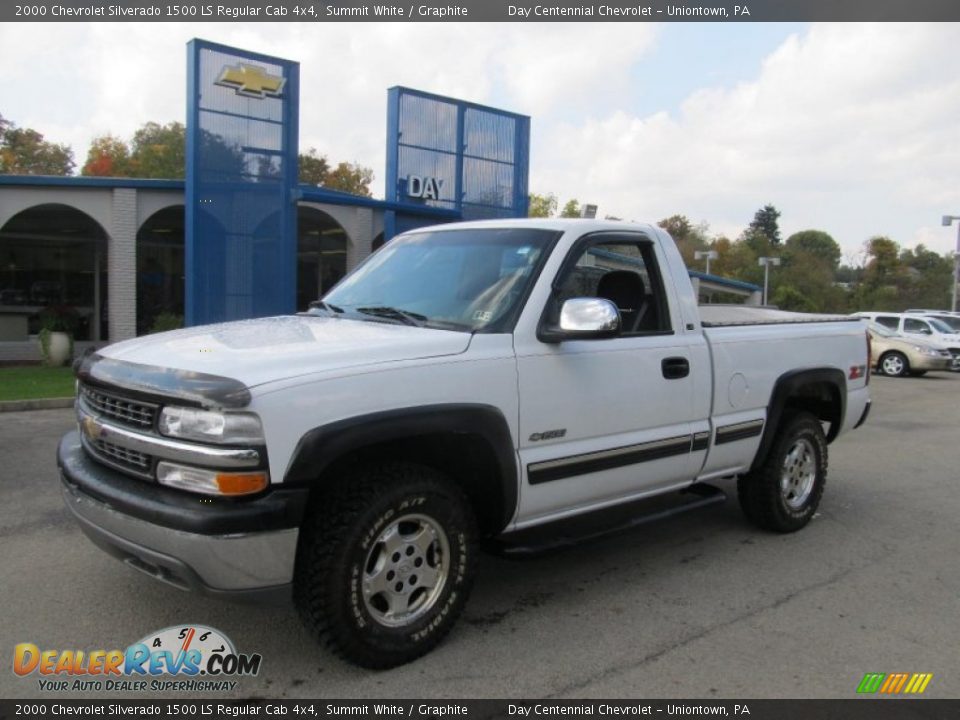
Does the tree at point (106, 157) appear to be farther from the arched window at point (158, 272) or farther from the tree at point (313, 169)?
the arched window at point (158, 272)

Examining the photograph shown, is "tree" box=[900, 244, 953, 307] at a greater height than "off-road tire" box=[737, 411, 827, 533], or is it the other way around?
"tree" box=[900, 244, 953, 307]

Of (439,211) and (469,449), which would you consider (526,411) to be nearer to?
(469,449)

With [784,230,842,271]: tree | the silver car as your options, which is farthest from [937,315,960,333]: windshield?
[784,230,842,271]: tree

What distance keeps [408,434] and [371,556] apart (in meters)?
0.55

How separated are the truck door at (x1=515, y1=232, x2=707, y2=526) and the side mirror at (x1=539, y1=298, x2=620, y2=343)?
17 centimetres

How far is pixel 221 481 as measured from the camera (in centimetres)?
298

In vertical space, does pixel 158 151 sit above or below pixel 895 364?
above

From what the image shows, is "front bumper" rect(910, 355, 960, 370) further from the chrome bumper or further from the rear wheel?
the chrome bumper

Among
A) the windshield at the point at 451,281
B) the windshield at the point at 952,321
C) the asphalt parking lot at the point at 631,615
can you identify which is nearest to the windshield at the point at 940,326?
the windshield at the point at 952,321

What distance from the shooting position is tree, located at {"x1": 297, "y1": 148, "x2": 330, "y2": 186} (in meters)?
55.5

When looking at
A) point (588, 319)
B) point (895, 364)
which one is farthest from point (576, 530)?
point (895, 364)

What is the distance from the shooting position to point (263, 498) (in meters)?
3.01

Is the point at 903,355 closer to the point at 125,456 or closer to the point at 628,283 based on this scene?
the point at 628,283

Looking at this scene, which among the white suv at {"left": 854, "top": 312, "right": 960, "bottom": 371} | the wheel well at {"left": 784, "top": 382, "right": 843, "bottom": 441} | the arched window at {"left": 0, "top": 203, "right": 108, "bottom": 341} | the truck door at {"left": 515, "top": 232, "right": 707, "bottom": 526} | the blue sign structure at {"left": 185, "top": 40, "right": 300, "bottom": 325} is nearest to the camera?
the truck door at {"left": 515, "top": 232, "right": 707, "bottom": 526}
